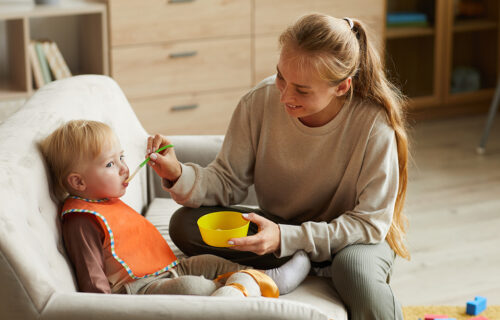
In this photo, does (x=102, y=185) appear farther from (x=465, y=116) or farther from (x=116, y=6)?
(x=465, y=116)

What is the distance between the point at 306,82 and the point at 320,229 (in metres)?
0.33

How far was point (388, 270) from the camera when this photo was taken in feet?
5.41

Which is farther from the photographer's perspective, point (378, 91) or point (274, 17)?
point (274, 17)

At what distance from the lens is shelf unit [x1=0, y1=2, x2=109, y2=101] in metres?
3.12

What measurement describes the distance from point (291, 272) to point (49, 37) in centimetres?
233

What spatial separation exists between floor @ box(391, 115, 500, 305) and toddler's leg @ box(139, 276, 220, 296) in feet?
3.46

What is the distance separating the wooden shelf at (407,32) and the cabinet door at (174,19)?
0.96 metres

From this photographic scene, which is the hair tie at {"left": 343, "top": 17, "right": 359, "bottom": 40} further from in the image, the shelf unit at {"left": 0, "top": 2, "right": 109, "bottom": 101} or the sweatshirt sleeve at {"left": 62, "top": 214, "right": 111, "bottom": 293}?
the shelf unit at {"left": 0, "top": 2, "right": 109, "bottom": 101}

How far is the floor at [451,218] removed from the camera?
2.46 meters

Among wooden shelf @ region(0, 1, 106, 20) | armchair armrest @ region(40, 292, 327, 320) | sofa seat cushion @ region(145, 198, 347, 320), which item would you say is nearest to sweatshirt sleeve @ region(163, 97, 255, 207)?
sofa seat cushion @ region(145, 198, 347, 320)

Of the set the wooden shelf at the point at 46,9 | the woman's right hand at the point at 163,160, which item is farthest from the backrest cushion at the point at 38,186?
the wooden shelf at the point at 46,9

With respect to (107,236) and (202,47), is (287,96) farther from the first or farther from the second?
(202,47)

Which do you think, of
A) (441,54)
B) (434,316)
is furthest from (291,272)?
(441,54)

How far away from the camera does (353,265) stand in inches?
61.5
